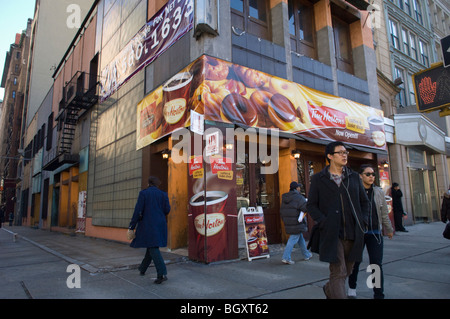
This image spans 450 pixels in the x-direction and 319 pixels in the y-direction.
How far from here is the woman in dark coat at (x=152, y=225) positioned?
504 centimetres

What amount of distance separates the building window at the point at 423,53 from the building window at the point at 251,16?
15.2m

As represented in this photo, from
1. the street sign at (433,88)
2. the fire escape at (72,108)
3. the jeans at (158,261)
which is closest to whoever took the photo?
the jeans at (158,261)

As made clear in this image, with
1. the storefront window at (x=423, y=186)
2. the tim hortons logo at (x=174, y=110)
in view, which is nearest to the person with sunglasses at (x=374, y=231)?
the tim hortons logo at (x=174, y=110)

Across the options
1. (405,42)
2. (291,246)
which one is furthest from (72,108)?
(405,42)

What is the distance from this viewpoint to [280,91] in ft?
29.7

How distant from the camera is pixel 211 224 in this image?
6781 millimetres

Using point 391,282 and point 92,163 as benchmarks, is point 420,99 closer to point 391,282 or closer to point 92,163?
point 391,282

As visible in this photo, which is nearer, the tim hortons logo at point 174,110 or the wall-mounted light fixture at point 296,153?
Result: the tim hortons logo at point 174,110

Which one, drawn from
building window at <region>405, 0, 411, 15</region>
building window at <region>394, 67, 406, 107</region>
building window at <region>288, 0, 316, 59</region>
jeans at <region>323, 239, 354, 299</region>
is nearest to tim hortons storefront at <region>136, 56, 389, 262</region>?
building window at <region>288, 0, 316, 59</region>

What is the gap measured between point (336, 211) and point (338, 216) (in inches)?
2.2

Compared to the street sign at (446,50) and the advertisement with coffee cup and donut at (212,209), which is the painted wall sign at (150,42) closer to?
the advertisement with coffee cup and donut at (212,209)

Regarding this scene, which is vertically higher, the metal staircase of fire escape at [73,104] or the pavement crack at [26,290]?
the metal staircase of fire escape at [73,104]

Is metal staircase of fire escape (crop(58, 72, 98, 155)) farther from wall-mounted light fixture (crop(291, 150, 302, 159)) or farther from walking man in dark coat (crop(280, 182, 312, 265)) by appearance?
walking man in dark coat (crop(280, 182, 312, 265))

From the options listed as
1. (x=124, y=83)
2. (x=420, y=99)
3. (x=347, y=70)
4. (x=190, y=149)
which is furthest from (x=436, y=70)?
(x=124, y=83)
